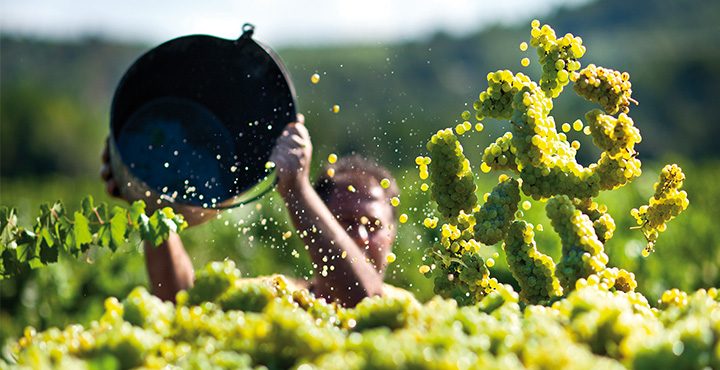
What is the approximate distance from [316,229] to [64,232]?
0.87 metres

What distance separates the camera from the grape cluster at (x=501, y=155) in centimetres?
174

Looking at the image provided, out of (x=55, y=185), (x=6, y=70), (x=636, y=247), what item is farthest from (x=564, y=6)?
(x=636, y=247)

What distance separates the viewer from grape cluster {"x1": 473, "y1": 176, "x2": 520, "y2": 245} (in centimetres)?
167

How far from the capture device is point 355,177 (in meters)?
3.54

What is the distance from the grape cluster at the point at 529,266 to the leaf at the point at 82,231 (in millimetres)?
1147

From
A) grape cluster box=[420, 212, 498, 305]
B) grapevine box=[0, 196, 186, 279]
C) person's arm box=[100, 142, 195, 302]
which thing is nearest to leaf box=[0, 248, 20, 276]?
grapevine box=[0, 196, 186, 279]

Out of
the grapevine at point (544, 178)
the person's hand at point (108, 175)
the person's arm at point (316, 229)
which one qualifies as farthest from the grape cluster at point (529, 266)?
the person's hand at point (108, 175)

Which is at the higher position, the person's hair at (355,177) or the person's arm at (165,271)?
the person's hair at (355,177)

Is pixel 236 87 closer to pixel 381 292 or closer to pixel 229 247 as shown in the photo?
pixel 381 292

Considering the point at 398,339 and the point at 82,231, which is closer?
the point at 398,339

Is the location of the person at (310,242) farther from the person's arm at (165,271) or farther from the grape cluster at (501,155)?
the grape cluster at (501,155)

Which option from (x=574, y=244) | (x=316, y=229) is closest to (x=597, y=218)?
(x=574, y=244)

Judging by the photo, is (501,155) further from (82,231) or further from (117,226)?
(82,231)

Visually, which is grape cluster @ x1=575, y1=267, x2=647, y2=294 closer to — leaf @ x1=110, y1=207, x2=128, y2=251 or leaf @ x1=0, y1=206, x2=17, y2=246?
leaf @ x1=110, y1=207, x2=128, y2=251
